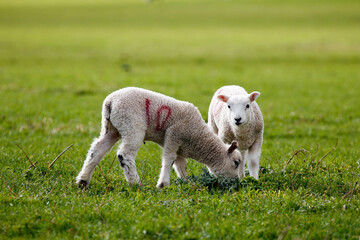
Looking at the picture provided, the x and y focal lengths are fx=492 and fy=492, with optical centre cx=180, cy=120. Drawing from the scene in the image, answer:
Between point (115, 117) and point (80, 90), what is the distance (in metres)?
12.9

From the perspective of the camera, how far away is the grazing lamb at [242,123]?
7.34m

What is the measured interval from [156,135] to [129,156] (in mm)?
649

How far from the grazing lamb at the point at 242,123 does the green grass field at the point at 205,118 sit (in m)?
0.38

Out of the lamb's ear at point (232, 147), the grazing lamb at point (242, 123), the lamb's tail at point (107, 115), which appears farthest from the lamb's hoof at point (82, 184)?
the grazing lamb at point (242, 123)

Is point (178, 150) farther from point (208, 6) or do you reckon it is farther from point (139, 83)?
point (208, 6)

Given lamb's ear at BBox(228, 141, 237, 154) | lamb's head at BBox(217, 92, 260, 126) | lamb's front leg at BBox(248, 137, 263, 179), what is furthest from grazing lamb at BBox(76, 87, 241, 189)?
lamb's head at BBox(217, 92, 260, 126)

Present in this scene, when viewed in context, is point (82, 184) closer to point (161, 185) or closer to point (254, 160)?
point (161, 185)

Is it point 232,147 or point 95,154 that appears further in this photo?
point 232,147

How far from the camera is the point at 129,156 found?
6.89 metres

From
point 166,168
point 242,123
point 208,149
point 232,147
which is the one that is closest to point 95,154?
point 166,168

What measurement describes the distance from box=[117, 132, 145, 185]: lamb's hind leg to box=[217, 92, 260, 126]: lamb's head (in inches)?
57.7

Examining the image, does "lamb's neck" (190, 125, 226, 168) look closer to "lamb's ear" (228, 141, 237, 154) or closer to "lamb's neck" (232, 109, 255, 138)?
"lamb's ear" (228, 141, 237, 154)

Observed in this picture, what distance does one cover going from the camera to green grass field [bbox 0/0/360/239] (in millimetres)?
5414

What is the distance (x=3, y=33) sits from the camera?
45.6 meters
